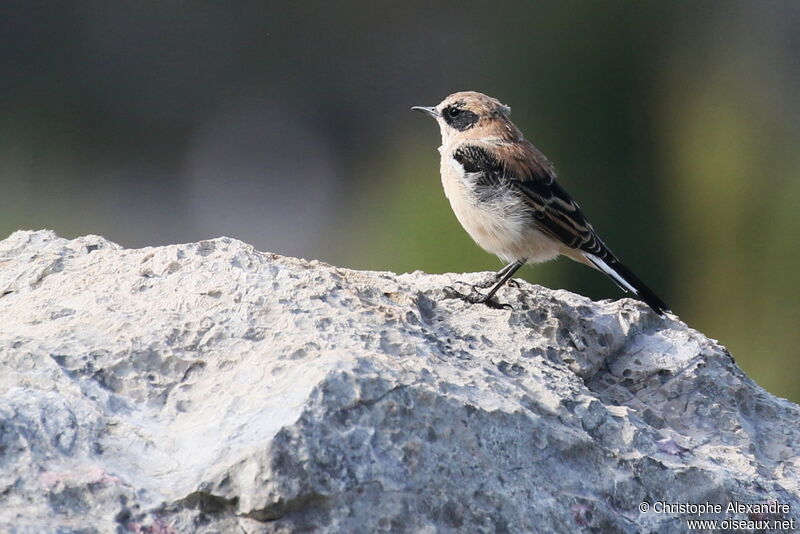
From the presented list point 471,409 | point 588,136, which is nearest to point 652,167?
point 588,136

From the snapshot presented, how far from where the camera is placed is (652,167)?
10.8 m

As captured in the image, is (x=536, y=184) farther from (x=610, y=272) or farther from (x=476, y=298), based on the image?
(x=476, y=298)

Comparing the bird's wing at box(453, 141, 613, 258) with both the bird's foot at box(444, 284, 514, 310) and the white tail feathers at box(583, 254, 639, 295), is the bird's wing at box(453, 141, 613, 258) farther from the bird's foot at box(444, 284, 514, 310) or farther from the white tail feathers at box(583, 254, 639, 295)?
the bird's foot at box(444, 284, 514, 310)

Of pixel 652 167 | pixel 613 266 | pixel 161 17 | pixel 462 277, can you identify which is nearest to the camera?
pixel 462 277

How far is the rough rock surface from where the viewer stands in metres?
3.06

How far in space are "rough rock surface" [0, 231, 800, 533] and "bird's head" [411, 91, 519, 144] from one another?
212 cm

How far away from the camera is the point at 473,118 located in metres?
6.60

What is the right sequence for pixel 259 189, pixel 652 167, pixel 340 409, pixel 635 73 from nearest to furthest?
pixel 340 409 → pixel 652 167 → pixel 635 73 → pixel 259 189

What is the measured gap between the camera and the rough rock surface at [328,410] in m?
3.06

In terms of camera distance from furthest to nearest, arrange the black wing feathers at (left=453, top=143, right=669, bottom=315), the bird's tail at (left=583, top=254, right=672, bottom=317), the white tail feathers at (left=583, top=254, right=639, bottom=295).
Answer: the black wing feathers at (left=453, top=143, right=669, bottom=315) → the white tail feathers at (left=583, top=254, right=639, bottom=295) → the bird's tail at (left=583, top=254, right=672, bottom=317)

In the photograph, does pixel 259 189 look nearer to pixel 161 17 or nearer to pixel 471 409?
pixel 161 17

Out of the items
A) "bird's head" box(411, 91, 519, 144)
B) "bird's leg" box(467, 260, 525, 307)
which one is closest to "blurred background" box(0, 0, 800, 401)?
"bird's head" box(411, 91, 519, 144)

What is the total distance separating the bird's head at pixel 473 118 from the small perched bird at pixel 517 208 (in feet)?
0.45

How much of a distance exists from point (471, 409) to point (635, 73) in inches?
341
